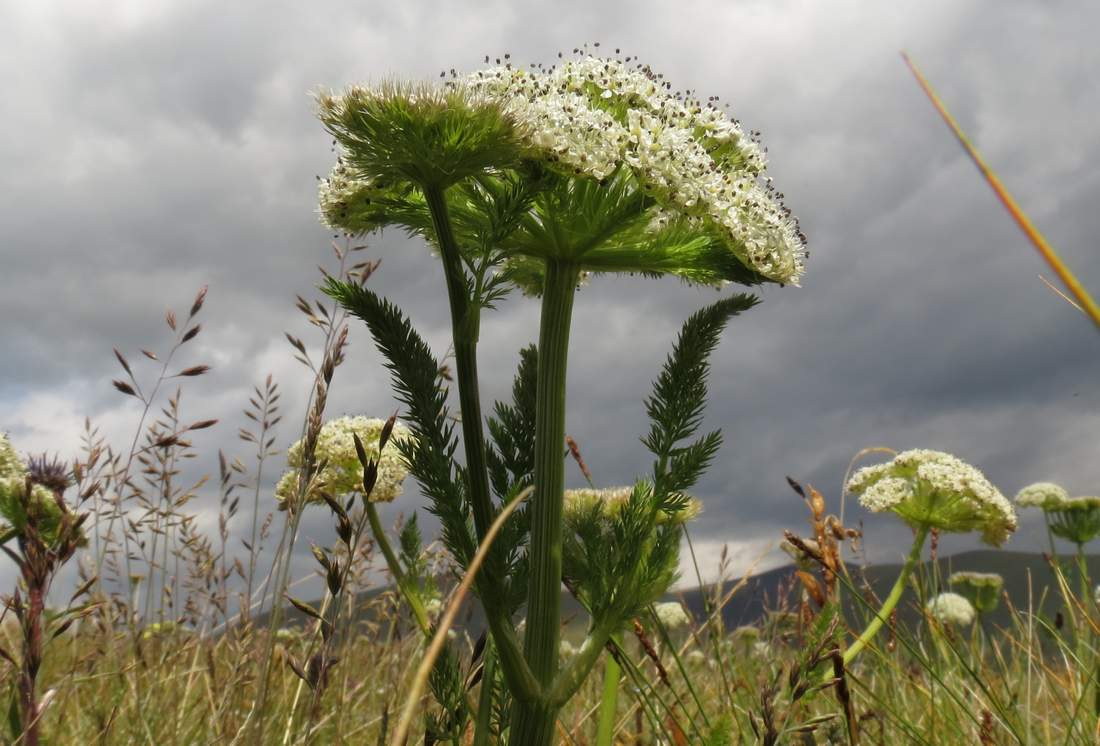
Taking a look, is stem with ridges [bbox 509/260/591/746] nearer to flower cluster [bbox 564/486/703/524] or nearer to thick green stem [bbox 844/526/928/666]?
flower cluster [bbox 564/486/703/524]

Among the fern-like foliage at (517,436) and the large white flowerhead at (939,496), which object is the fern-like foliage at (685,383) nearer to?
the fern-like foliage at (517,436)

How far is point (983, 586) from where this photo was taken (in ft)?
25.7

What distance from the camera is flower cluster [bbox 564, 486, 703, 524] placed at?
3.46 m

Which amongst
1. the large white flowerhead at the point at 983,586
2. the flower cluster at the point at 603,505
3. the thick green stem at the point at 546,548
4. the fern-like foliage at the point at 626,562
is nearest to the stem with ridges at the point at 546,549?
the thick green stem at the point at 546,548

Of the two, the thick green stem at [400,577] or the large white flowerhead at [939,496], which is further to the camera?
the large white flowerhead at [939,496]

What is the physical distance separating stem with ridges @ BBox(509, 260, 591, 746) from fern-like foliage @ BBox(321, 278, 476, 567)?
23 centimetres

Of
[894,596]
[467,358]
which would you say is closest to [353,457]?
[467,358]

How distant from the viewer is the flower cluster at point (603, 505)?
11.3ft

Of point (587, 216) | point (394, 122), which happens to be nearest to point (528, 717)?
point (587, 216)

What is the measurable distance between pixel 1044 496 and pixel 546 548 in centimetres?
688

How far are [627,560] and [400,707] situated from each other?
2822 millimetres

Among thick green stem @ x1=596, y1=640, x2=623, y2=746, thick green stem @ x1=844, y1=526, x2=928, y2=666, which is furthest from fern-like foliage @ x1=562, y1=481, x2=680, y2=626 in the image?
thick green stem @ x1=844, y1=526, x2=928, y2=666

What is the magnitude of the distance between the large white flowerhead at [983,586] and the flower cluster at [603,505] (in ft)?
14.5

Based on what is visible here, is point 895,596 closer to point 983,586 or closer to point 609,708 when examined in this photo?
point 609,708
